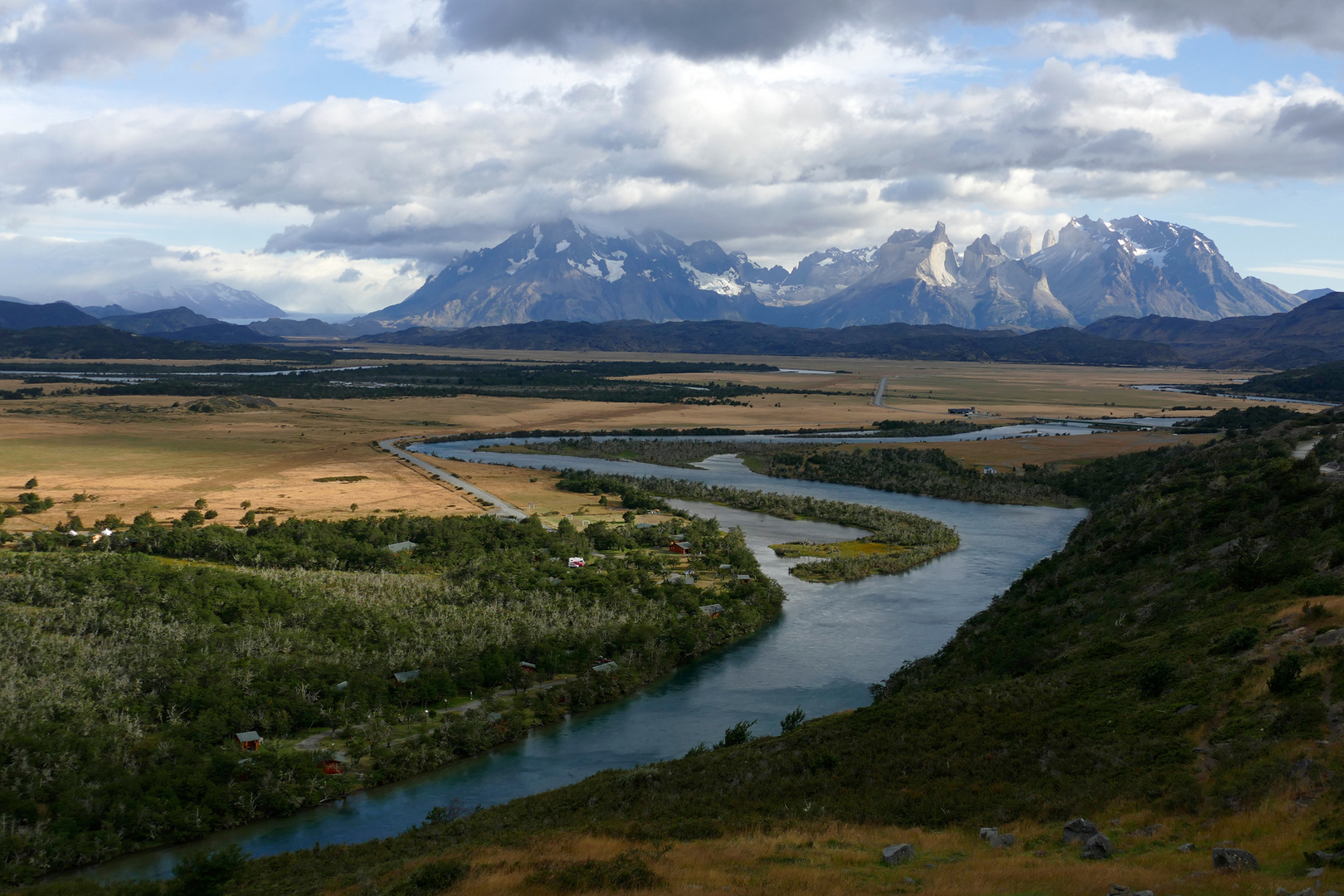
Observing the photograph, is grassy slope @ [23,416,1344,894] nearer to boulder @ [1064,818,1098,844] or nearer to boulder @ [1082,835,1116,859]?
boulder @ [1082,835,1116,859]

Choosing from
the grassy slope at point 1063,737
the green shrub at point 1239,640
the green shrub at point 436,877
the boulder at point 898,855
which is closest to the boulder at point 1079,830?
the grassy slope at point 1063,737

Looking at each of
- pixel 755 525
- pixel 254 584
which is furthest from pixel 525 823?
pixel 755 525

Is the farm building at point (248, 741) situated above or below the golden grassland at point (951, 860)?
below

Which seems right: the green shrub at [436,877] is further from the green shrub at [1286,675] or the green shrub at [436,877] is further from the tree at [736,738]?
the green shrub at [1286,675]

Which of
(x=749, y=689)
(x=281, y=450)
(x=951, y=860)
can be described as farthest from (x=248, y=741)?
(x=281, y=450)

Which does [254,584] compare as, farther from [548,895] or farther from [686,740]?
[548,895]

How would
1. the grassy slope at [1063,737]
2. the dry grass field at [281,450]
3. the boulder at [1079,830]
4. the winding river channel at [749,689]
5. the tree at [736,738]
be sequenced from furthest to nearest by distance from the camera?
the dry grass field at [281,450], the tree at [736,738], the winding river channel at [749,689], the grassy slope at [1063,737], the boulder at [1079,830]

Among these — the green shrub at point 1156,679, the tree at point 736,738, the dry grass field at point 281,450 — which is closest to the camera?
the green shrub at point 1156,679

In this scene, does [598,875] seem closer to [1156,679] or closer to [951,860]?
[951,860]
